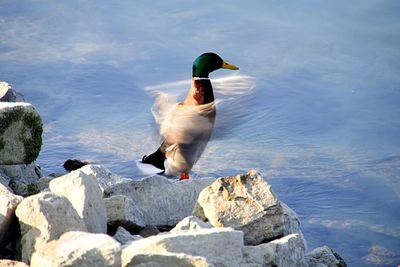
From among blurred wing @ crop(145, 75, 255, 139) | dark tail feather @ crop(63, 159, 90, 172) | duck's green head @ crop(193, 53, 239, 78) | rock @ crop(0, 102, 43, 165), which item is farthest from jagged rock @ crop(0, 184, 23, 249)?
duck's green head @ crop(193, 53, 239, 78)

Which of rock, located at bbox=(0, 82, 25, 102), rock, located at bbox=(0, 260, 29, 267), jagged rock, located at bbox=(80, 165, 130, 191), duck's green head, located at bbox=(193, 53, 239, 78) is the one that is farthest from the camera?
duck's green head, located at bbox=(193, 53, 239, 78)

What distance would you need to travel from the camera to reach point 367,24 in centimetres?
700

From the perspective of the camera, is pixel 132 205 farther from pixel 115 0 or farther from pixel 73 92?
pixel 115 0

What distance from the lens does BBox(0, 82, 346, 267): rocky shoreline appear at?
2.72m

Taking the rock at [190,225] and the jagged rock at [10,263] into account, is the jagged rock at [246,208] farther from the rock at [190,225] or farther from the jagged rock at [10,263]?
the jagged rock at [10,263]

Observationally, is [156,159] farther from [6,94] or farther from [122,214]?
[122,214]

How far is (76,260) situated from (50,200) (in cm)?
34

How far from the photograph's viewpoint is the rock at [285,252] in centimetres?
312

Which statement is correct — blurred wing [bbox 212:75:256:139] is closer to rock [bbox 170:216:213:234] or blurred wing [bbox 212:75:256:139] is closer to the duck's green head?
the duck's green head

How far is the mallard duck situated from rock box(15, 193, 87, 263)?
2.73 m

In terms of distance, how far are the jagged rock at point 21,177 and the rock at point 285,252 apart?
3.89ft

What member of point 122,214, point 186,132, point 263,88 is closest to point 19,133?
point 122,214

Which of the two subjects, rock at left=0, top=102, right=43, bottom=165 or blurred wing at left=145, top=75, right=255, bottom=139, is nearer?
rock at left=0, top=102, right=43, bottom=165

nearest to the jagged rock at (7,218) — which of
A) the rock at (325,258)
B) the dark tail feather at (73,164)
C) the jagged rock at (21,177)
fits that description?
the jagged rock at (21,177)
